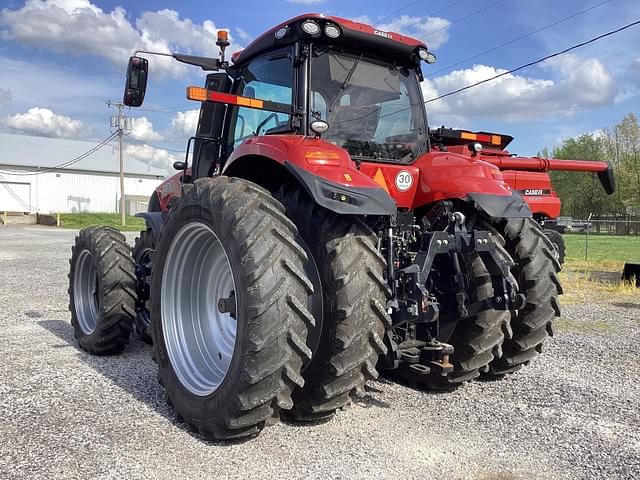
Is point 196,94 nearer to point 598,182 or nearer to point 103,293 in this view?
point 103,293

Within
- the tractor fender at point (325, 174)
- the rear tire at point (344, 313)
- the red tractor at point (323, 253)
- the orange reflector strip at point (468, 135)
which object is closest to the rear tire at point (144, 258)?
the red tractor at point (323, 253)

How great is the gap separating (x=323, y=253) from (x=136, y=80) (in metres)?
2.64

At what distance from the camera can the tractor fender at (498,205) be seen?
3.82 metres

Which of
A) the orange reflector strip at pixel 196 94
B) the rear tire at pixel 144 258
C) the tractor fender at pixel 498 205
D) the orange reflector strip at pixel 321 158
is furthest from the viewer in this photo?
the rear tire at pixel 144 258

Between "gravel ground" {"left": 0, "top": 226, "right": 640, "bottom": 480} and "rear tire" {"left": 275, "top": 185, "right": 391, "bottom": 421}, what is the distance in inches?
11.8

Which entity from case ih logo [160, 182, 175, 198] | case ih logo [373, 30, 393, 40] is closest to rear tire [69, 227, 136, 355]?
case ih logo [160, 182, 175, 198]

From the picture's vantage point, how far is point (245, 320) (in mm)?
3051

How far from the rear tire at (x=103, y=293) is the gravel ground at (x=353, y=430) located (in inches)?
7.4

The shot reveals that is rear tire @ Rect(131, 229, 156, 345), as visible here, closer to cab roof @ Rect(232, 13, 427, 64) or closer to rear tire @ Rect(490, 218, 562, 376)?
cab roof @ Rect(232, 13, 427, 64)

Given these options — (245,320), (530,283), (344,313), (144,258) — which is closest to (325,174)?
(344,313)

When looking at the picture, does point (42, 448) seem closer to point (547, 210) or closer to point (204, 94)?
point (204, 94)

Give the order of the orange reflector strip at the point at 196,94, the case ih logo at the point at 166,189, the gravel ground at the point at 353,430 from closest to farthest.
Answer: the gravel ground at the point at 353,430, the orange reflector strip at the point at 196,94, the case ih logo at the point at 166,189

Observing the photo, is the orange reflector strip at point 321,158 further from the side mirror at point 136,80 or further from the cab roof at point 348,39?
the side mirror at point 136,80

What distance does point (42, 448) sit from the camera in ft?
10.4
